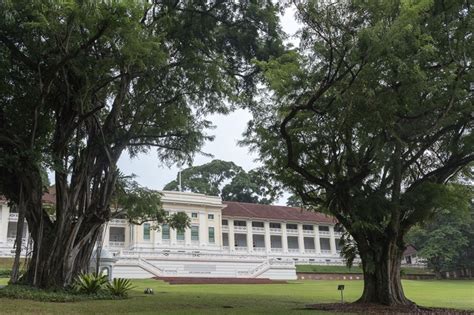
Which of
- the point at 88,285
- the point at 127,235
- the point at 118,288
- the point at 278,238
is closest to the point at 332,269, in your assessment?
the point at 278,238

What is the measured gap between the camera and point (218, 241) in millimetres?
49344

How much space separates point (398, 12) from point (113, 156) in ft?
32.6

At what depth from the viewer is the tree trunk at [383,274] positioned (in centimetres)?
1341

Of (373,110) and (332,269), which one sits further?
(332,269)

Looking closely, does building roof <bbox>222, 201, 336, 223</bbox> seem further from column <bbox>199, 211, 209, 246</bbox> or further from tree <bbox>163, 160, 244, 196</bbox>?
tree <bbox>163, 160, 244, 196</bbox>

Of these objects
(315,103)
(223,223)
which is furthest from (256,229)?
(315,103)

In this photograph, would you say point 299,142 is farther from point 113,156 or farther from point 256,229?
point 256,229

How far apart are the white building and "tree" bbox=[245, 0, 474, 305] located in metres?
19.5

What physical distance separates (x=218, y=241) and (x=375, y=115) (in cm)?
4025

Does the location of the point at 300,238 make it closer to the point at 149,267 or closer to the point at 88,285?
the point at 149,267

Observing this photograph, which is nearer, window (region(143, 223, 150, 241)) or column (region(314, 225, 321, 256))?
window (region(143, 223, 150, 241))

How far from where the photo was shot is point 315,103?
462 inches

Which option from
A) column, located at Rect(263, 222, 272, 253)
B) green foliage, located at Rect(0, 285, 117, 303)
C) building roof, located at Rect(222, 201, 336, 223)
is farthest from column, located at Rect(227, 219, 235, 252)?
green foliage, located at Rect(0, 285, 117, 303)

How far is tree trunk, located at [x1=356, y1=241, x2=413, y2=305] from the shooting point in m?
13.4
